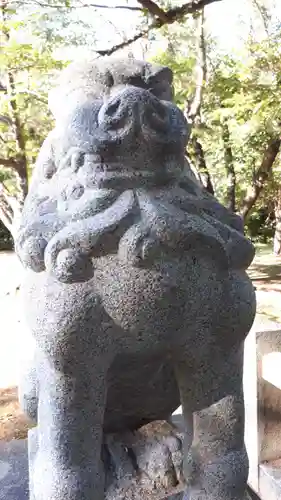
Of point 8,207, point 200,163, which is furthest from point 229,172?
point 8,207

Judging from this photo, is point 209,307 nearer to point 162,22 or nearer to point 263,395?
point 263,395

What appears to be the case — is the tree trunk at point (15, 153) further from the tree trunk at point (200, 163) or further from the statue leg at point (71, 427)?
the statue leg at point (71, 427)

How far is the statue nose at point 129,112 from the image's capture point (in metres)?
0.95

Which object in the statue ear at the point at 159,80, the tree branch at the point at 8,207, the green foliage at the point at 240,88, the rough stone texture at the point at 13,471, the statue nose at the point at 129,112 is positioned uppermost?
the green foliage at the point at 240,88

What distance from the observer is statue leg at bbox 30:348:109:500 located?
38.8 inches

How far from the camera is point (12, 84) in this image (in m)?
4.09

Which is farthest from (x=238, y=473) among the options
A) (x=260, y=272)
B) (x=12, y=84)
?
(x=260, y=272)

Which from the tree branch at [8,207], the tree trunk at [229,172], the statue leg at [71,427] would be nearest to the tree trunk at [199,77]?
the tree trunk at [229,172]

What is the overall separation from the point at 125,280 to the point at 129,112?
12.2 inches

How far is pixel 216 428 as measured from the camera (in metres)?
1.09

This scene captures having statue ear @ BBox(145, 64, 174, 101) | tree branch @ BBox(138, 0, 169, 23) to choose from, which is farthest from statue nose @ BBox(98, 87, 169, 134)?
tree branch @ BBox(138, 0, 169, 23)

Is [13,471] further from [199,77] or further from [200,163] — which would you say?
[200,163]

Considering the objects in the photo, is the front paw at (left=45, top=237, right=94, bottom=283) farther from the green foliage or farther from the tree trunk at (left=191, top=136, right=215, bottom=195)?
the tree trunk at (left=191, top=136, right=215, bottom=195)

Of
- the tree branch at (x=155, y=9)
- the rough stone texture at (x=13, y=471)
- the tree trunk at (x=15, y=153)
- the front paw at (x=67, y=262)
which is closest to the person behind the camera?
the front paw at (x=67, y=262)
